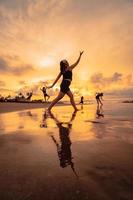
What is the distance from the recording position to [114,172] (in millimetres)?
2271

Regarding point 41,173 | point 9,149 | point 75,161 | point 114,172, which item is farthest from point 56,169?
point 9,149

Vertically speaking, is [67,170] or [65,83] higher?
[65,83]

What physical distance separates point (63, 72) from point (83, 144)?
764 cm

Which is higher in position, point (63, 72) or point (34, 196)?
→ point (63, 72)

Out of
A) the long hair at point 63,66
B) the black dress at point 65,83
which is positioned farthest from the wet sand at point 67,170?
the long hair at point 63,66

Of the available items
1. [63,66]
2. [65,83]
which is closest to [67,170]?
[65,83]

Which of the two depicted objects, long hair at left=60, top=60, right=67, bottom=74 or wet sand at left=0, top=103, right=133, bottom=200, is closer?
wet sand at left=0, top=103, right=133, bottom=200

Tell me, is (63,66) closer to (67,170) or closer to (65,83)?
(65,83)

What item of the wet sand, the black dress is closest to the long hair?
the black dress

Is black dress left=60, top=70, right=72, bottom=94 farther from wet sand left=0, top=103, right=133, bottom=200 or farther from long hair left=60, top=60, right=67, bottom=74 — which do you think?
wet sand left=0, top=103, right=133, bottom=200

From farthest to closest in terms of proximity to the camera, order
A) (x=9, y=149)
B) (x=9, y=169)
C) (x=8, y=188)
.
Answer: (x=9, y=149) < (x=9, y=169) < (x=8, y=188)

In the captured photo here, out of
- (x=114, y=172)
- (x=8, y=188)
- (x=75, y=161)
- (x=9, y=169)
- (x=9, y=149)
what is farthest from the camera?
(x=9, y=149)

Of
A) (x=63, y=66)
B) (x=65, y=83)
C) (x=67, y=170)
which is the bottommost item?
(x=67, y=170)

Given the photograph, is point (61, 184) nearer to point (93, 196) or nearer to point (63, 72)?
point (93, 196)
